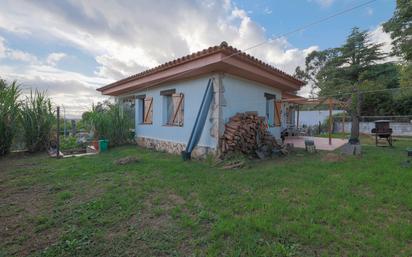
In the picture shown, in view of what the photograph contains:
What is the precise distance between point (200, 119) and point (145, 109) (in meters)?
3.78

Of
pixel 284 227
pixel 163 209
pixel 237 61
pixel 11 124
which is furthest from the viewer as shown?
pixel 11 124

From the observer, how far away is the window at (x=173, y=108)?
22.3 feet

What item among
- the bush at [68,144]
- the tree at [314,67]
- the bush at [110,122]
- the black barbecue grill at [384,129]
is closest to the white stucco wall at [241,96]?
the black barbecue grill at [384,129]

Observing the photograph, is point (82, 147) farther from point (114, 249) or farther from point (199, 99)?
point (114, 249)

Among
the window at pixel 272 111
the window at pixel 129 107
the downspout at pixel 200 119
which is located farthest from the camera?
the window at pixel 129 107

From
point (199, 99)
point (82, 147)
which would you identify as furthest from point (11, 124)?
point (199, 99)

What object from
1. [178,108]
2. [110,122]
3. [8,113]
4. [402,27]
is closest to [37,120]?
[8,113]

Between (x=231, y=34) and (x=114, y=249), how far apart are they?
6.92m

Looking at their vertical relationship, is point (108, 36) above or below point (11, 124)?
above

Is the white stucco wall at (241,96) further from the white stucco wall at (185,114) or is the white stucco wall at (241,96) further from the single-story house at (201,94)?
the white stucco wall at (185,114)

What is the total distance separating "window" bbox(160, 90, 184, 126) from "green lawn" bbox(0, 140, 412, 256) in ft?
8.89

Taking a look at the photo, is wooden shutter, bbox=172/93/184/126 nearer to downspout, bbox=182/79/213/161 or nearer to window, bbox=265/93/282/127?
downspout, bbox=182/79/213/161

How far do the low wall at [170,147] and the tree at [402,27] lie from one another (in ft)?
A: 45.2

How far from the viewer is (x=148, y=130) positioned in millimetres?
8258
